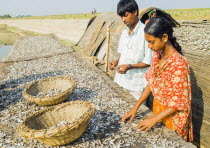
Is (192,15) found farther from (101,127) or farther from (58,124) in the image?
(58,124)

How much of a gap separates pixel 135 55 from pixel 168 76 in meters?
1.25

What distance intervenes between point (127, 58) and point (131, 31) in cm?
58

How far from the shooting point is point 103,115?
414 cm

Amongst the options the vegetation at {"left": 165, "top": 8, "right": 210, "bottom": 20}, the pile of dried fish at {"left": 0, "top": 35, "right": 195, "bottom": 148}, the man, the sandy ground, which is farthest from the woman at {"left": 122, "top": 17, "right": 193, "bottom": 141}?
the vegetation at {"left": 165, "top": 8, "right": 210, "bottom": 20}

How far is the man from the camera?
10.9 ft

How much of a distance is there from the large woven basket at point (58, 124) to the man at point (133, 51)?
1038 millimetres

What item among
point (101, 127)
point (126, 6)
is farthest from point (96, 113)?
point (126, 6)

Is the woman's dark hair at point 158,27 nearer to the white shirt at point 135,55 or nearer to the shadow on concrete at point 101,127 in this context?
the white shirt at point 135,55

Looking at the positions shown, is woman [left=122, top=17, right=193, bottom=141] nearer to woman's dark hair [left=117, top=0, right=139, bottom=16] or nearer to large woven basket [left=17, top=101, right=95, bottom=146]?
woman's dark hair [left=117, top=0, right=139, bottom=16]

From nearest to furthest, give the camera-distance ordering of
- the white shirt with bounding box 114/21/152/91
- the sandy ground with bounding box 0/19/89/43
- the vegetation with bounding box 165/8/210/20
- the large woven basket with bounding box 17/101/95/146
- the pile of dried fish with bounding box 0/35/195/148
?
the large woven basket with bounding box 17/101/95/146
the pile of dried fish with bounding box 0/35/195/148
the white shirt with bounding box 114/21/152/91
the sandy ground with bounding box 0/19/89/43
the vegetation with bounding box 165/8/210/20

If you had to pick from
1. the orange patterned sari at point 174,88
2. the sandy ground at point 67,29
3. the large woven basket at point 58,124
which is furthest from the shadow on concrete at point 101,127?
the sandy ground at point 67,29

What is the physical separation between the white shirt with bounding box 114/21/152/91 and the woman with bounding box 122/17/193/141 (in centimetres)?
80

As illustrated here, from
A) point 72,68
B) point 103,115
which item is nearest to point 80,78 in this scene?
point 72,68

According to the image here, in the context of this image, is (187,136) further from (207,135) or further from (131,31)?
(131,31)
